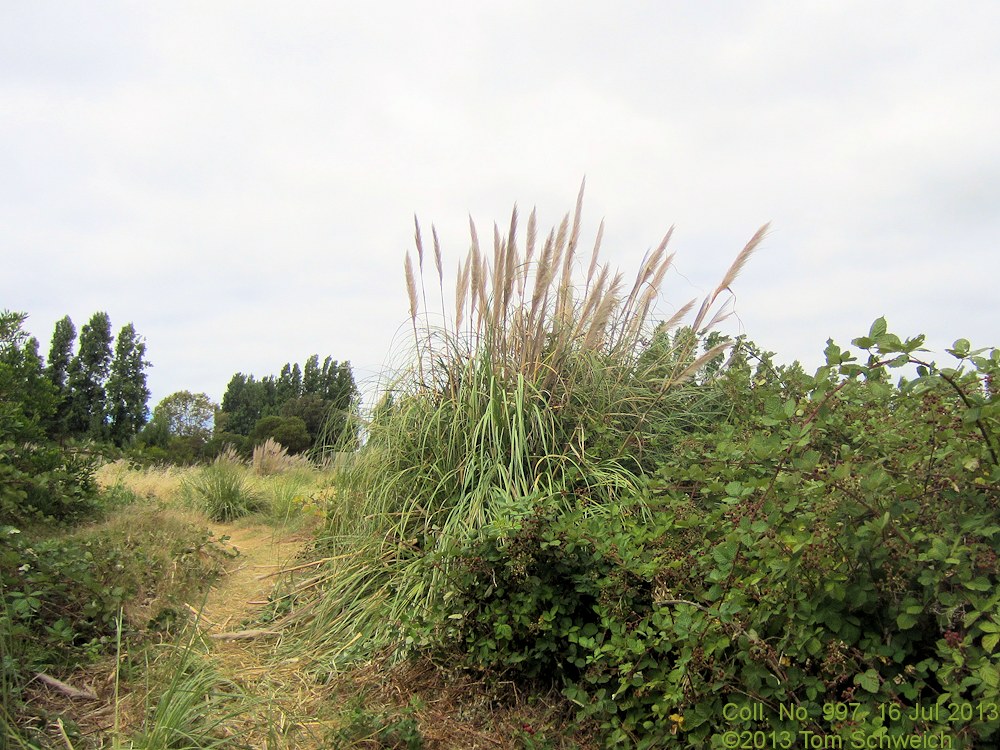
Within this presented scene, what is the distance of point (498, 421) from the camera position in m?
3.59

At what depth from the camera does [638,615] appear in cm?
235

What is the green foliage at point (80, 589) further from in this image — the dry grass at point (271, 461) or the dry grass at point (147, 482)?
the dry grass at point (271, 461)

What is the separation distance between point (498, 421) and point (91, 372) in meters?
21.4

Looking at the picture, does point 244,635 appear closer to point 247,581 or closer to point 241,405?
point 247,581

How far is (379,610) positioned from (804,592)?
1.97m

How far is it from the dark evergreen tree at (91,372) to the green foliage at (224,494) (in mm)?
14998

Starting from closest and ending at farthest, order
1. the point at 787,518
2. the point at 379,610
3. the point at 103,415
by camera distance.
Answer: the point at 787,518, the point at 379,610, the point at 103,415

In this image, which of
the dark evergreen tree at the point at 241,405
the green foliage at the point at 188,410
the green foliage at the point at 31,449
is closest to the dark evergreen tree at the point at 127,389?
the dark evergreen tree at the point at 241,405

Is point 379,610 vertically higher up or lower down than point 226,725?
higher up

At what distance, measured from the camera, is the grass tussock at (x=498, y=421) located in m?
3.28

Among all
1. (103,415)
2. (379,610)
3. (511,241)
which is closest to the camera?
(379,610)

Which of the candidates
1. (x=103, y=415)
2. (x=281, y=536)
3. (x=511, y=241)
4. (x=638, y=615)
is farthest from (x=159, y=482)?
(x=103, y=415)

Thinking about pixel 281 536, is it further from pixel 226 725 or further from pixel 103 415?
pixel 103 415

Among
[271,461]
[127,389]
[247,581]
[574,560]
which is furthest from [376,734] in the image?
[127,389]
